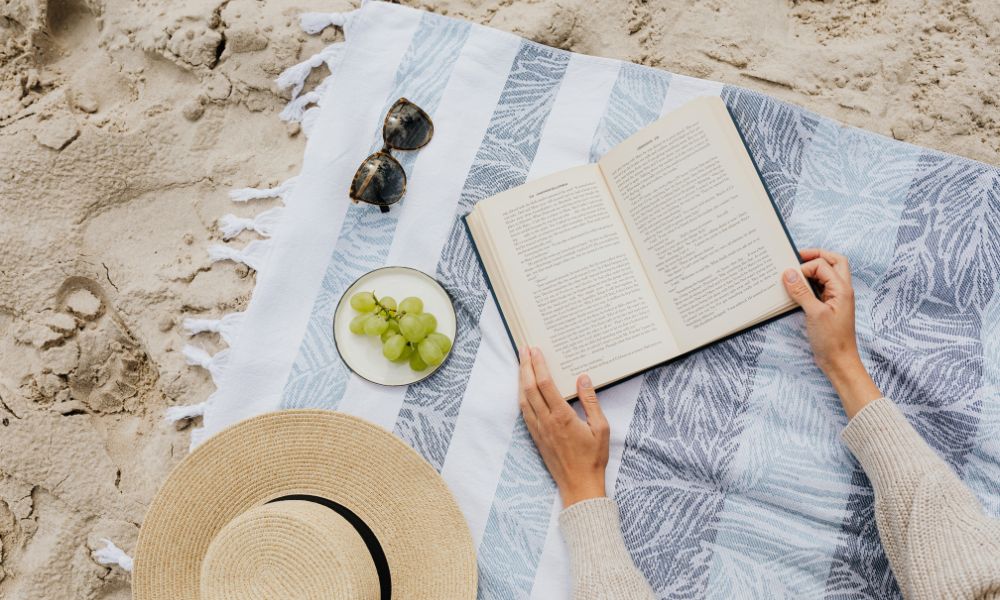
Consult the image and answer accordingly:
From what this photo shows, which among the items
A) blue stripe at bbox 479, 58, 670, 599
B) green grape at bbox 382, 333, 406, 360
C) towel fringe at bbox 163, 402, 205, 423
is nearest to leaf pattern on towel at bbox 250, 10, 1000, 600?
blue stripe at bbox 479, 58, 670, 599

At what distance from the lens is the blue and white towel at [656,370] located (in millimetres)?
1301

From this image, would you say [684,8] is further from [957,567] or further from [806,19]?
[957,567]

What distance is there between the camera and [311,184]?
1394mm

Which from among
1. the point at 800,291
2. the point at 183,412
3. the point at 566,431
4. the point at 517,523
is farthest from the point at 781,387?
the point at 183,412

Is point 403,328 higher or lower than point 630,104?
lower

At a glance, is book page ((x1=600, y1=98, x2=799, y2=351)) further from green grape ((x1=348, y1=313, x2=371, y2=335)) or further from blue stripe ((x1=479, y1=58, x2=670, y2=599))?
green grape ((x1=348, y1=313, x2=371, y2=335))

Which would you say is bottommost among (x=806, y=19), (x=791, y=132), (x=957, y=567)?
(x=957, y=567)

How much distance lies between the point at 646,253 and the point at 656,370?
25 cm

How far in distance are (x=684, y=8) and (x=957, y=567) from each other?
4.12 ft

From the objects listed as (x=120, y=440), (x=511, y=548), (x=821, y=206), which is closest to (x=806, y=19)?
(x=821, y=206)

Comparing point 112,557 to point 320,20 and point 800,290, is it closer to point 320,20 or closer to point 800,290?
point 320,20

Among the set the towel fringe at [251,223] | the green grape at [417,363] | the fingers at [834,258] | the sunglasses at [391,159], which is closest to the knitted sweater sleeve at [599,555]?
the green grape at [417,363]

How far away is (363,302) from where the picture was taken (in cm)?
130

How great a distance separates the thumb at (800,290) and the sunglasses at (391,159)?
0.81m
